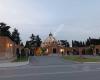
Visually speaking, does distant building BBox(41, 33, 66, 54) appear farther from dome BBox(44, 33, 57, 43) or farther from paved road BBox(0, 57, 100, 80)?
paved road BBox(0, 57, 100, 80)

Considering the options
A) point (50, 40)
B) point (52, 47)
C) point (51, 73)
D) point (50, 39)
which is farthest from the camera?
point (50, 39)

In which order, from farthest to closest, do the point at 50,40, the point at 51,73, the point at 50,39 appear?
the point at 50,39 < the point at 50,40 < the point at 51,73

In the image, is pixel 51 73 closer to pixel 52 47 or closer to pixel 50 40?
pixel 52 47

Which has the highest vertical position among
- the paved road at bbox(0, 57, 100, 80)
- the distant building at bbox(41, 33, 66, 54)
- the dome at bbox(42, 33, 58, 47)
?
the dome at bbox(42, 33, 58, 47)

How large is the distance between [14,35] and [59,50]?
21338 mm

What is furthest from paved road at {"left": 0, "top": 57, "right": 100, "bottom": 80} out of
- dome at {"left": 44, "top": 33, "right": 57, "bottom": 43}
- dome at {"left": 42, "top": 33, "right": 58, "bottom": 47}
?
dome at {"left": 44, "top": 33, "right": 57, "bottom": 43}

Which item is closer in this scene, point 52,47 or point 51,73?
point 51,73

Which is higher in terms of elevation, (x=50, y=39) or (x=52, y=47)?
(x=50, y=39)

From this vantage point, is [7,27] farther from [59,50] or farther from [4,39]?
[4,39]

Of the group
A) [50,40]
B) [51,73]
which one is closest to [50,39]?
[50,40]

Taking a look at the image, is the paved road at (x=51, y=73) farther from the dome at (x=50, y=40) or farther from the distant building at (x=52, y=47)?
the dome at (x=50, y=40)

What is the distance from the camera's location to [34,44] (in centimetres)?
16088

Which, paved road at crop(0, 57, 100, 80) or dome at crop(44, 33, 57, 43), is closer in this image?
paved road at crop(0, 57, 100, 80)

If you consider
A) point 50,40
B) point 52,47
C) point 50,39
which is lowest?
point 52,47
